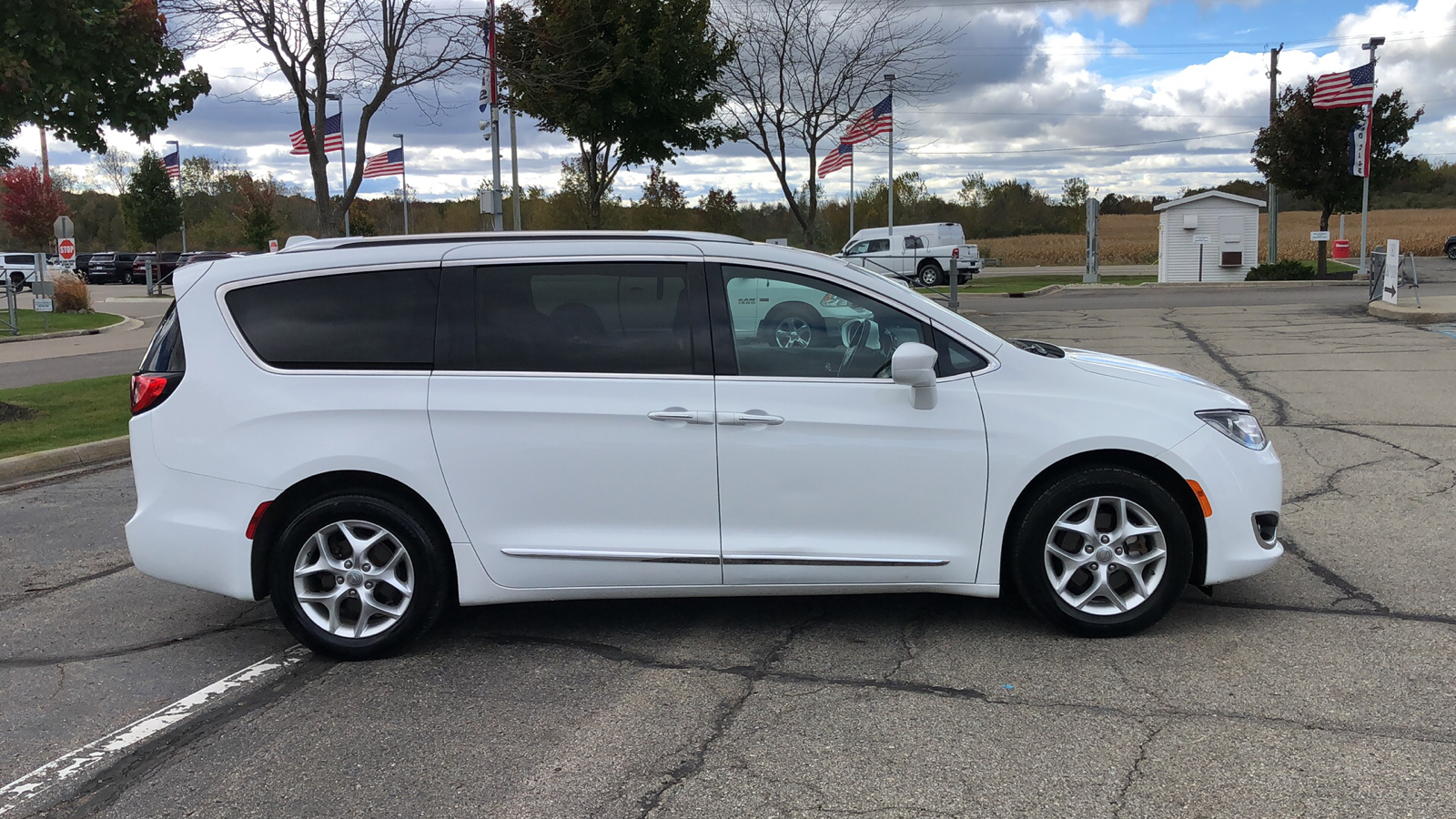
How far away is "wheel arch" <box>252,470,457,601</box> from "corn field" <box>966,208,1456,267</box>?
47496mm

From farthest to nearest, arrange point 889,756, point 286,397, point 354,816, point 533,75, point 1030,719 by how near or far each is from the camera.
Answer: point 533,75 < point 286,397 < point 1030,719 < point 889,756 < point 354,816

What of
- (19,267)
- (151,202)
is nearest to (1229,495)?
(19,267)

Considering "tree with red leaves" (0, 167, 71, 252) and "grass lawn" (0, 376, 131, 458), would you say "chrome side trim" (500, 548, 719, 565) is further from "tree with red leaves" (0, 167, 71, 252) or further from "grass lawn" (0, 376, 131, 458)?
A: "tree with red leaves" (0, 167, 71, 252)

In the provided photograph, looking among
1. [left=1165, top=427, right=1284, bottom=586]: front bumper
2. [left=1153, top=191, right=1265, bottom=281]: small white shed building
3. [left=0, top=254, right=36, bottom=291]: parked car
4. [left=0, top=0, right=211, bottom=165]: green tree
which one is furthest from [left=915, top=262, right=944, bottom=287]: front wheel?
[left=0, top=254, right=36, bottom=291]: parked car

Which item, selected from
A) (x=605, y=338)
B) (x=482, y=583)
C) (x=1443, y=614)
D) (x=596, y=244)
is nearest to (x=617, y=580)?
(x=482, y=583)

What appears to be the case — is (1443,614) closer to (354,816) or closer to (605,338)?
(605,338)

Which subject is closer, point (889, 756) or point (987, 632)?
point (889, 756)

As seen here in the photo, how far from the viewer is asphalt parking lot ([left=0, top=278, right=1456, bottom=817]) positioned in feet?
11.1

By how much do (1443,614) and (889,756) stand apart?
2.90 m

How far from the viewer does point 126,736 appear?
12.9 ft

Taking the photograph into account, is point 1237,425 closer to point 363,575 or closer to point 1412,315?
point 363,575

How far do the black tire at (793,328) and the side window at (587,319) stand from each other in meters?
0.34

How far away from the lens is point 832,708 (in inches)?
158

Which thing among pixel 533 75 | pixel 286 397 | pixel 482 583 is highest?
pixel 533 75
